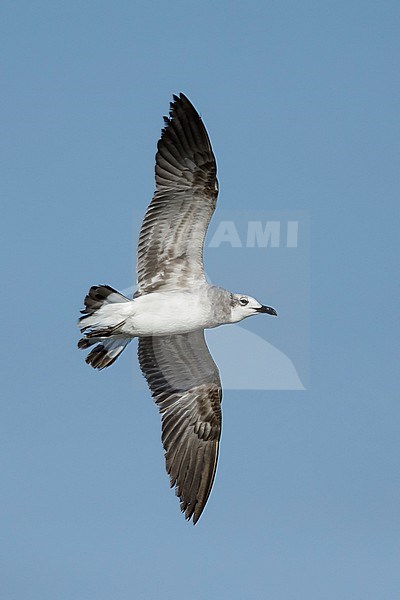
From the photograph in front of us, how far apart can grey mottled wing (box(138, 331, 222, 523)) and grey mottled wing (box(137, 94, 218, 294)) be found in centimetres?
125

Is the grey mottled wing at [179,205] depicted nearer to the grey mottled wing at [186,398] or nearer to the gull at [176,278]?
the gull at [176,278]

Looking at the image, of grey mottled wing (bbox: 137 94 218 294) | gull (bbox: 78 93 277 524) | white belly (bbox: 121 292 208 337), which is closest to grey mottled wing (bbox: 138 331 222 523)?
gull (bbox: 78 93 277 524)

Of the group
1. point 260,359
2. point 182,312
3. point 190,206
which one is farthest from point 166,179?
point 260,359

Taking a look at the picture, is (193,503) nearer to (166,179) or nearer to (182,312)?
(182,312)

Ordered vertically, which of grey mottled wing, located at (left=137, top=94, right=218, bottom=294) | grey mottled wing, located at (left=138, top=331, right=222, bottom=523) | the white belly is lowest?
grey mottled wing, located at (left=138, top=331, right=222, bottom=523)

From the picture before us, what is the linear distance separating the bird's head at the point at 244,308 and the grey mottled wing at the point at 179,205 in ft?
1.87

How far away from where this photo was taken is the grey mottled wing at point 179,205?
19.3 meters

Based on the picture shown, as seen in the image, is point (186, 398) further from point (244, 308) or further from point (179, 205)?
point (179, 205)

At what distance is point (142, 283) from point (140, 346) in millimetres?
1492

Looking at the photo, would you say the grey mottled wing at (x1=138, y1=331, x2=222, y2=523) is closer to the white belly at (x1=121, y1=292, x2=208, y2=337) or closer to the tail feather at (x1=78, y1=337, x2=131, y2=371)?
the tail feather at (x1=78, y1=337, x2=131, y2=371)

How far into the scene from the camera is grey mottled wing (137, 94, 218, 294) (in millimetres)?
19344

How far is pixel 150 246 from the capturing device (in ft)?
64.2

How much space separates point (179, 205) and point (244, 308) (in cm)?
167

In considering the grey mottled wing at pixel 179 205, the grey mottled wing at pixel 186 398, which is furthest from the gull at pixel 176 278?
the grey mottled wing at pixel 186 398
